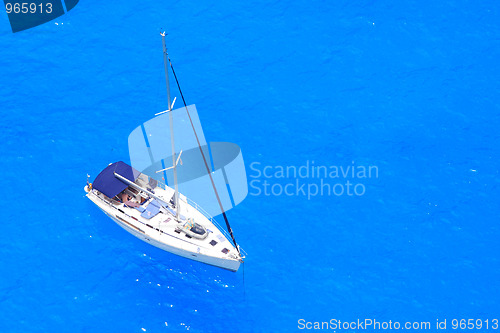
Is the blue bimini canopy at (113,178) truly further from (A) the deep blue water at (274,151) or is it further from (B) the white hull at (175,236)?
(A) the deep blue water at (274,151)

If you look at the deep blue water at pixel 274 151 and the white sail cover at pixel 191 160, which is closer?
the deep blue water at pixel 274 151

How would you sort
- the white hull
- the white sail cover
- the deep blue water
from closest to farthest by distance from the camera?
the white hull, the deep blue water, the white sail cover

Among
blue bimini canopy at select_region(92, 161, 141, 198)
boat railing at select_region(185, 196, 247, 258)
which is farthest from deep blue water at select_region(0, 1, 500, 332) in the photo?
blue bimini canopy at select_region(92, 161, 141, 198)

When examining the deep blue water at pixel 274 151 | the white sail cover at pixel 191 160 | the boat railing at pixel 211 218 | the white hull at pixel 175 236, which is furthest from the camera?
the white sail cover at pixel 191 160

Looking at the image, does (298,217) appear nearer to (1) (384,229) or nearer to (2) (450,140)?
(1) (384,229)

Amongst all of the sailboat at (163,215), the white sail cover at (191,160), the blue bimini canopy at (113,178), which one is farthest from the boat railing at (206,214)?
the blue bimini canopy at (113,178)

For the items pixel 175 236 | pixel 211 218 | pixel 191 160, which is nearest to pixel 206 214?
pixel 211 218

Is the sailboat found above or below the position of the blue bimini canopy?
below

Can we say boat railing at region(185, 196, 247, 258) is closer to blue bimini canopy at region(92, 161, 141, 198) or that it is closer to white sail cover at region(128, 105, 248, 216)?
white sail cover at region(128, 105, 248, 216)
